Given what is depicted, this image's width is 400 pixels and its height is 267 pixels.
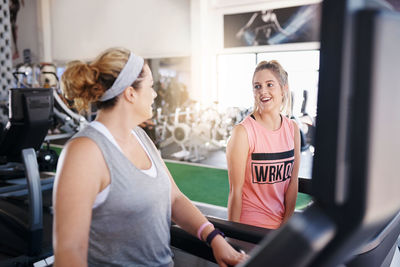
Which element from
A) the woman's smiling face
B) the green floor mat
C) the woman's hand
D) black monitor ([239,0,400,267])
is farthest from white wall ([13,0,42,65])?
black monitor ([239,0,400,267])

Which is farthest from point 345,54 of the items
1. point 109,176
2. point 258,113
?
point 258,113

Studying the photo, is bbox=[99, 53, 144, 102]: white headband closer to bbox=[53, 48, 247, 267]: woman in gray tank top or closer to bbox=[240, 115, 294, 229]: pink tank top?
bbox=[53, 48, 247, 267]: woman in gray tank top

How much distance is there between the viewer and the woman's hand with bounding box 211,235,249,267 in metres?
1.11

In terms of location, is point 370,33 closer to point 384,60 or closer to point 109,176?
point 384,60

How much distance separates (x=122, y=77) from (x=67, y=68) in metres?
0.20

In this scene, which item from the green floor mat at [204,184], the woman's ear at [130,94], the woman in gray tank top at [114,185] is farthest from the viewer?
the green floor mat at [204,184]

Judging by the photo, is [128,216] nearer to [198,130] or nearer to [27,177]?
[27,177]

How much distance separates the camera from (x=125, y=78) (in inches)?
45.0

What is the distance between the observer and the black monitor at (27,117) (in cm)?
304

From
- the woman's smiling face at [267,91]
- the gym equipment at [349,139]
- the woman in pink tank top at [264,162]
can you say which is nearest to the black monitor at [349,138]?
the gym equipment at [349,139]

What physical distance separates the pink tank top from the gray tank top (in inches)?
23.4

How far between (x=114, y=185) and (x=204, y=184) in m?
3.87

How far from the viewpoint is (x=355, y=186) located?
30 cm

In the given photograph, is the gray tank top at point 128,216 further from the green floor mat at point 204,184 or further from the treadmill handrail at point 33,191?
the green floor mat at point 204,184
